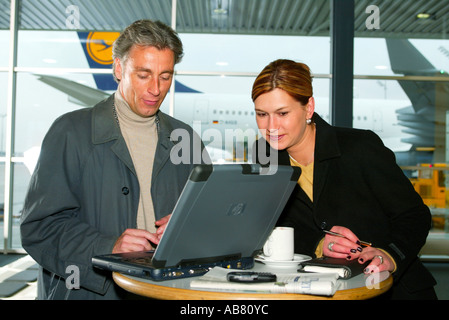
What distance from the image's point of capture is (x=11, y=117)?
23.1ft

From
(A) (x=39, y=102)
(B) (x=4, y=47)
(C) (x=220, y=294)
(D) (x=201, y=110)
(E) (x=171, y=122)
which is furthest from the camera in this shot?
(A) (x=39, y=102)

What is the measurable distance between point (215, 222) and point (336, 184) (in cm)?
77

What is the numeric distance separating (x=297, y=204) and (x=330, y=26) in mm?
5505

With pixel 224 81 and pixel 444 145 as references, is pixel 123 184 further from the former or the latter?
pixel 444 145

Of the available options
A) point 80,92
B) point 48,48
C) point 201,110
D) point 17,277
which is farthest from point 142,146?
point 48,48

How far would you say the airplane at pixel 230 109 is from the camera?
6895 millimetres

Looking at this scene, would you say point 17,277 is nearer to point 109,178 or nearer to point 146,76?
point 109,178

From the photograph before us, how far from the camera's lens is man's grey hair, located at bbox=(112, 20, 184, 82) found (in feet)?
6.13

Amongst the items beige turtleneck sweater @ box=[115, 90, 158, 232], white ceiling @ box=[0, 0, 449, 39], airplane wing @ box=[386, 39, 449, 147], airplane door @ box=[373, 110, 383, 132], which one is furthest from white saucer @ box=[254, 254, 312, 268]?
airplane wing @ box=[386, 39, 449, 147]

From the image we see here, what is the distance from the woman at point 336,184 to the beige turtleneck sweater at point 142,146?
462 mm

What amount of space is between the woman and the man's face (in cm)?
36

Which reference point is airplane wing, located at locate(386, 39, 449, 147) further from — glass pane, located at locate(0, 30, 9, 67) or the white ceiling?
glass pane, located at locate(0, 30, 9, 67)

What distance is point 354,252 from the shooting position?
5.24 ft
